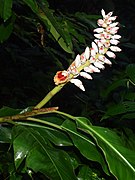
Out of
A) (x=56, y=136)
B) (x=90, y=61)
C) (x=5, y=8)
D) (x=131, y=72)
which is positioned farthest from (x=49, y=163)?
(x=131, y=72)

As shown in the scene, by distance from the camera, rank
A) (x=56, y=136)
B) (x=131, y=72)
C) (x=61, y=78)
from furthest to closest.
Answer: (x=131, y=72)
(x=56, y=136)
(x=61, y=78)

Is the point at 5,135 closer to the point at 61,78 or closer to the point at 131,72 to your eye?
the point at 61,78

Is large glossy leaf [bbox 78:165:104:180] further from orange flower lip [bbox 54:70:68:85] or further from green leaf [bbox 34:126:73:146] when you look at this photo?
orange flower lip [bbox 54:70:68:85]

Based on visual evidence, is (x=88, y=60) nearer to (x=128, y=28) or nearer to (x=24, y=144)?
(x=24, y=144)

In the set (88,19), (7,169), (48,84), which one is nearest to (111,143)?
(7,169)

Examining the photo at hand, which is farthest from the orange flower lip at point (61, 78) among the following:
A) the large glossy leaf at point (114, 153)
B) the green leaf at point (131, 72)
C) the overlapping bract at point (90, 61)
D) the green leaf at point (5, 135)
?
the green leaf at point (131, 72)

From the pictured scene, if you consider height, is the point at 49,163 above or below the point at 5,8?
below

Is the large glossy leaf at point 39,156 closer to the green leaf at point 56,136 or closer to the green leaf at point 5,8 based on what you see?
the green leaf at point 56,136

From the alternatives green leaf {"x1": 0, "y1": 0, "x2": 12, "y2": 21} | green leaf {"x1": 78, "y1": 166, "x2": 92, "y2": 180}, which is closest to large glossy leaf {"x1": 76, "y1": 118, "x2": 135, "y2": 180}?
green leaf {"x1": 78, "y1": 166, "x2": 92, "y2": 180}
